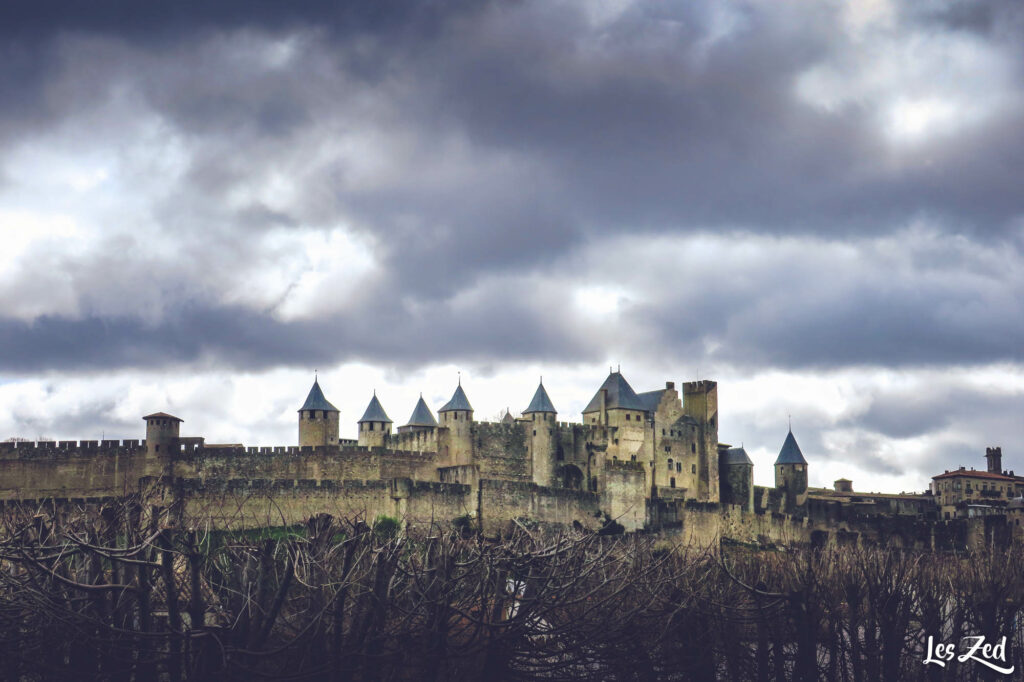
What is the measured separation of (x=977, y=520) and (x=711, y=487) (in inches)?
642

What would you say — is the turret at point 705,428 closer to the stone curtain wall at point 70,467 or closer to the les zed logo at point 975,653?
the stone curtain wall at point 70,467

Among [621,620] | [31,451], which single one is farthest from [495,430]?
[621,620]

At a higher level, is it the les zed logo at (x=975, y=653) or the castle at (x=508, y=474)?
the castle at (x=508, y=474)

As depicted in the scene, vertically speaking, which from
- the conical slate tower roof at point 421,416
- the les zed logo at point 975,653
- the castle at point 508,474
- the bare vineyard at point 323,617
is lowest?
the les zed logo at point 975,653

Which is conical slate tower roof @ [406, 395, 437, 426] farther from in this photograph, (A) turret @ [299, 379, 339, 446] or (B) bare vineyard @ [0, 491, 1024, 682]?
(B) bare vineyard @ [0, 491, 1024, 682]

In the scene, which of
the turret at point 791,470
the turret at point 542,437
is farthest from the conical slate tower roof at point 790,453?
the turret at point 542,437

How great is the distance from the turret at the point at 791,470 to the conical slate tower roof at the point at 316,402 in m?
33.5

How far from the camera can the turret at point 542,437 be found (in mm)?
80875

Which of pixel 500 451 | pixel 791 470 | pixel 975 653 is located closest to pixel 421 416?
pixel 500 451

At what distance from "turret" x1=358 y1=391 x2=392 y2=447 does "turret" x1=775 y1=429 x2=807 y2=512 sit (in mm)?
29603

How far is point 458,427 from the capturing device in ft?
263

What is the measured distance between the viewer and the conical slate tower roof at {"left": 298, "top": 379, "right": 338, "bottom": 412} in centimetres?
7831

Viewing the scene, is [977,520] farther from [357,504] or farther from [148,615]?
[148,615]

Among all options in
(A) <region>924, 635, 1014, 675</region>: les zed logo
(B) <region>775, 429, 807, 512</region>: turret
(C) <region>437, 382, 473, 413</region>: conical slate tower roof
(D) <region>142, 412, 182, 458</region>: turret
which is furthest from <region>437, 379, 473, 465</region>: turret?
(A) <region>924, 635, 1014, 675</region>: les zed logo
